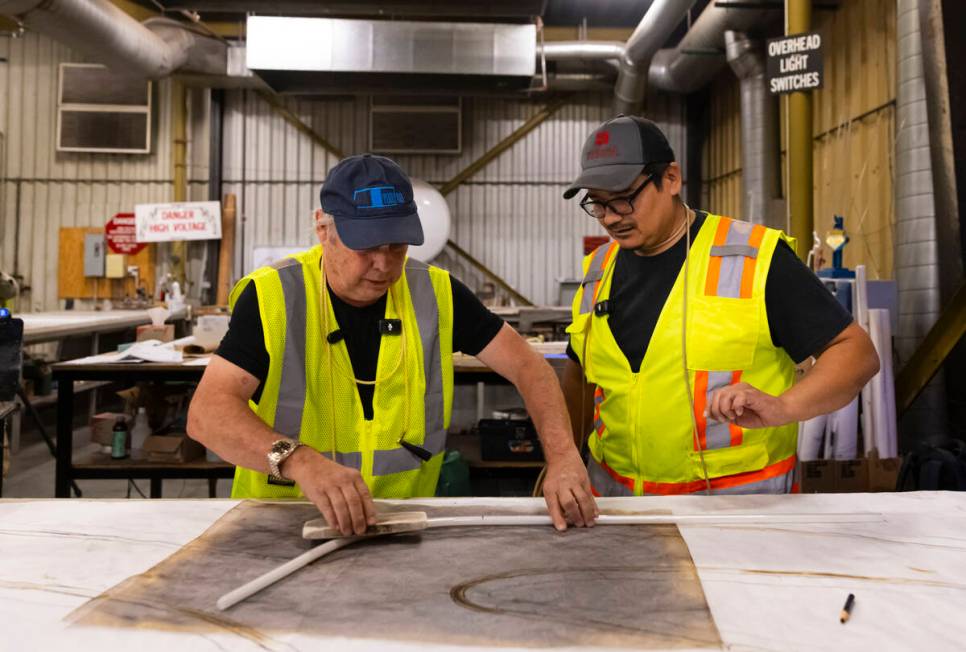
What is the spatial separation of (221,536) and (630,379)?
0.99m

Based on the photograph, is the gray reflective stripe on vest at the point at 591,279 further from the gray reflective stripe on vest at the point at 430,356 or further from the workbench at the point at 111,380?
the workbench at the point at 111,380

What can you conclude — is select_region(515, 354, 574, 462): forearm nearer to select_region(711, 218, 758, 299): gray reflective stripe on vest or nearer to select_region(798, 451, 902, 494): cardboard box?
select_region(711, 218, 758, 299): gray reflective stripe on vest

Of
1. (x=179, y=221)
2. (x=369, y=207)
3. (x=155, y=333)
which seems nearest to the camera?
(x=369, y=207)

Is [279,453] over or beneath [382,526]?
over

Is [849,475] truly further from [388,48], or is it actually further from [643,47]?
[388,48]

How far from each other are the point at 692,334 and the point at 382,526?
2.86 feet

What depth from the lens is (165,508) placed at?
1.42 m

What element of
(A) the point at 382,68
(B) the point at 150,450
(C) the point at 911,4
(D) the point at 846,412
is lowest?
(B) the point at 150,450

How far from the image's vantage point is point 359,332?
68.5 inches

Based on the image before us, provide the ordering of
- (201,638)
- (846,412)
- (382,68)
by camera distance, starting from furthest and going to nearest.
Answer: (382,68) < (846,412) < (201,638)

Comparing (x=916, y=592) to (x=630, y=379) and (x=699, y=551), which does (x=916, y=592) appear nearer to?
(x=699, y=551)

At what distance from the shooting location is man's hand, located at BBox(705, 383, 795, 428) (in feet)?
4.62

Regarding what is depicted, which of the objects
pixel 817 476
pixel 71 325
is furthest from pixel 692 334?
pixel 71 325

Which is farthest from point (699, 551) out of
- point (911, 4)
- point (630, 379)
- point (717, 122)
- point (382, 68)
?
point (717, 122)
